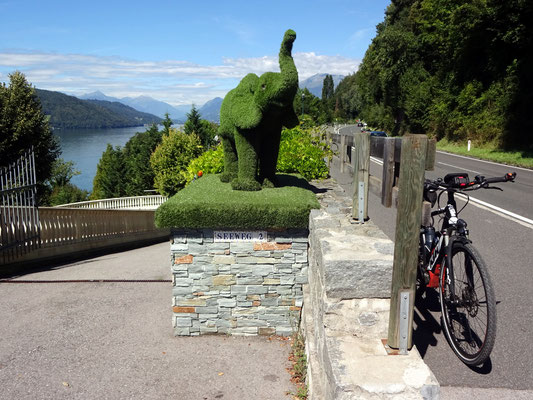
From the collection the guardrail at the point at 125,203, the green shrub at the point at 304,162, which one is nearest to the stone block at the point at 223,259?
the green shrub at the point at 304,162

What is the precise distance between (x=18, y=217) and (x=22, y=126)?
13.2m

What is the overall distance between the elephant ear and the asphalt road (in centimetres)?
337

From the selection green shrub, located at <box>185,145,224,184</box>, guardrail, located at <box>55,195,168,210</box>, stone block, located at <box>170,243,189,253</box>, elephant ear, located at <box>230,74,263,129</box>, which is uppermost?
elephant ear, located at <box>230,74,263,129</box>

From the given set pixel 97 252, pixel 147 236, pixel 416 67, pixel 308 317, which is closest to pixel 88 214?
pixel 97 252

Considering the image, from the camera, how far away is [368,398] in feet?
8.05

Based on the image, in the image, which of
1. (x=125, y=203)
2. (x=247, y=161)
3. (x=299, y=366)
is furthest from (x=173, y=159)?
(x=299, y=366)

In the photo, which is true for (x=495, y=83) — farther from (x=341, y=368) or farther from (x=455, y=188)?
(x=341, y=368)

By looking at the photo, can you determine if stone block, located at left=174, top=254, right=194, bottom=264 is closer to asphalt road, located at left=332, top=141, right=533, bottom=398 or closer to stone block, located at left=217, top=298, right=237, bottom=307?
stone block, located at left=217, top=298, right=237, bottom=307

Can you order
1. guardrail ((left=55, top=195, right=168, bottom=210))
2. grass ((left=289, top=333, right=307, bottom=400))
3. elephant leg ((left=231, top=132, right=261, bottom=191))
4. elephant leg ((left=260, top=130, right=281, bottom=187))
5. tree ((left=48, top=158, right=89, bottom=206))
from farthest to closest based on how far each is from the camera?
tree ((left=48, top=158, right=89, bottom=206)), guardrail ((left=55, top=195, right=168, bottom=210)), elephant leg ((left=260, top=130, right=281, bottom=187)), elephant leg ((left=231, top=132, right=261, bottom=191)), grass ((left=289, top=333, right=307, bottom=400))

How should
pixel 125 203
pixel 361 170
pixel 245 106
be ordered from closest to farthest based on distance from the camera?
pixel 361 170
pixel 245 106
pixel 125 203

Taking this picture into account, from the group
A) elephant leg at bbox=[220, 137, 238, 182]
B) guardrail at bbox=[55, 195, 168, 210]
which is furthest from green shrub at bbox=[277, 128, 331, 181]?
guardrail at bbox=[55, 195, 168, 210]

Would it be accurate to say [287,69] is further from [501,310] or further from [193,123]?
[193,123]

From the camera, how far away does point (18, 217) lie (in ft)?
32.4

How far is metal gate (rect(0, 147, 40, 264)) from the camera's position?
955 centimetres
